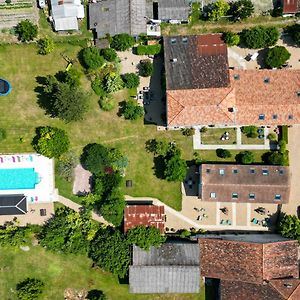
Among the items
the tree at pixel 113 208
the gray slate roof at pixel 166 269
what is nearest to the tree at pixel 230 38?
the tree at pixel 113 208

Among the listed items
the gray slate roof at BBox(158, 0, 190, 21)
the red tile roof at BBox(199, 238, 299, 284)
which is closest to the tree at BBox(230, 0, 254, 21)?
the gray slate roof at BBox(158, 0, 190, 21)

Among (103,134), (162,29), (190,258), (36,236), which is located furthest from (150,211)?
(162,29)

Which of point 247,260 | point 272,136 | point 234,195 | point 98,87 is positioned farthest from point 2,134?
point 272,136

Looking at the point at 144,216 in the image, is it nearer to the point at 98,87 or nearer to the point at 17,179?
the point at 17,179

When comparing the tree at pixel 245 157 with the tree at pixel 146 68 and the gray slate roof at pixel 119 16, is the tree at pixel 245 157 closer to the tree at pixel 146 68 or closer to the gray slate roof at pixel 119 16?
the tree at pixel 146 68

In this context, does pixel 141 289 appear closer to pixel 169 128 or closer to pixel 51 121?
pixel 169 128

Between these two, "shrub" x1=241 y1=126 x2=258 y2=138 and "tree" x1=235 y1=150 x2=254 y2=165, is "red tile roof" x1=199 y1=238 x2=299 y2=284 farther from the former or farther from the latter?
"shrub" x1=241 y1=126 x2=258 y2=138
